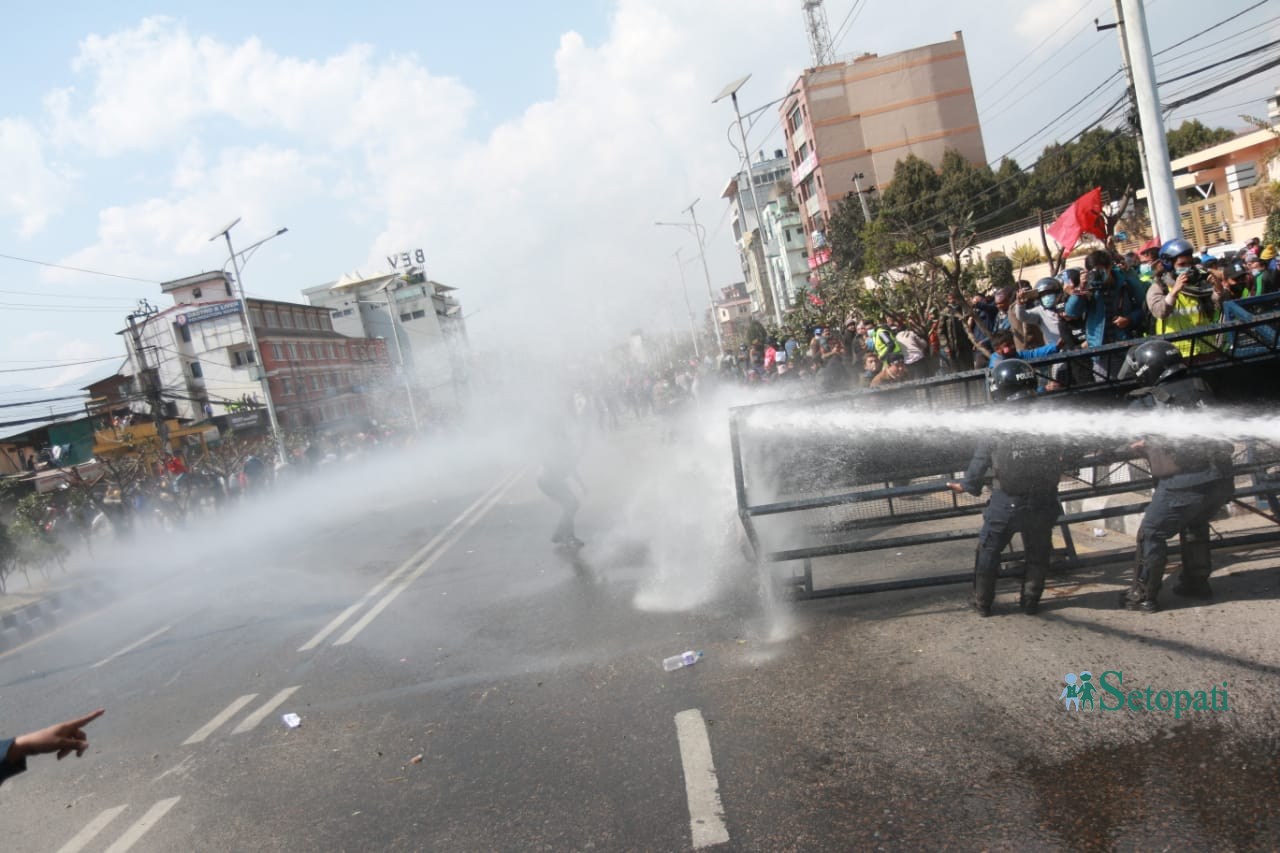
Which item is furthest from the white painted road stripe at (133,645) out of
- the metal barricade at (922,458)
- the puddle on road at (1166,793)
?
the puddle on road at (1166,793)

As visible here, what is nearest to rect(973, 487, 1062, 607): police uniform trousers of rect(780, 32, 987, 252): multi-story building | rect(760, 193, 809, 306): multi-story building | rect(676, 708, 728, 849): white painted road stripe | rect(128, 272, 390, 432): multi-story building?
rect(676, 708, 728, 849): white painted road stripe

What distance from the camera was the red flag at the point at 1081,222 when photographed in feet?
32.7

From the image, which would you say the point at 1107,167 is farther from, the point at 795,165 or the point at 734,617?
the point at 734,617

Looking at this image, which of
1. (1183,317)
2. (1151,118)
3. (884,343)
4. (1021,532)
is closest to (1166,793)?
(1021,532)

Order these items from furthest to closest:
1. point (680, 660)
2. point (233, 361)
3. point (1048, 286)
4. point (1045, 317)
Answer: point (233, 361), point (1045, 317), point (1048, 286), point (680, 660)

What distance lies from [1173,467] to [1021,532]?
87 cm

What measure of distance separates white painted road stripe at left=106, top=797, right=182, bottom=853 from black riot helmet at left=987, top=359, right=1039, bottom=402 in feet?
16.5

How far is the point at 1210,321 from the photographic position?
21.0ft

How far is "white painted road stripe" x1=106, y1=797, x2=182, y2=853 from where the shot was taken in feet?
14.4

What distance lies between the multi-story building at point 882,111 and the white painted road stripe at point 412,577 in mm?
45450

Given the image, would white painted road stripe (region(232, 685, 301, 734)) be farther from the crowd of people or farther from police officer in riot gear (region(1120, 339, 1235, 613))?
police officer in riot gear (region(1120, 339, 1235, 613))

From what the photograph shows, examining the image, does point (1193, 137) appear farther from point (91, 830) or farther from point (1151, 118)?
point (91, 830)

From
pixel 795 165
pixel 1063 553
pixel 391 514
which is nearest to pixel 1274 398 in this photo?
pixel 1063 553

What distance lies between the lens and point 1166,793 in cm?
333
